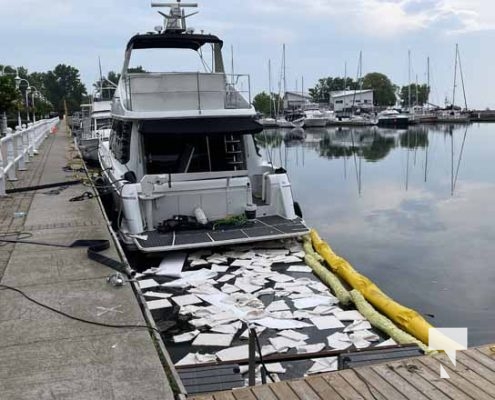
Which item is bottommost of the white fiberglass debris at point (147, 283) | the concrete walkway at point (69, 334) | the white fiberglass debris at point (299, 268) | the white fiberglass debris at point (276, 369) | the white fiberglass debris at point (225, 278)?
the white fiberglass debris at point (276, 369)

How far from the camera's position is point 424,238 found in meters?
11.7

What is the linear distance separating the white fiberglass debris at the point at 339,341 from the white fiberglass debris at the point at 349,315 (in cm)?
45

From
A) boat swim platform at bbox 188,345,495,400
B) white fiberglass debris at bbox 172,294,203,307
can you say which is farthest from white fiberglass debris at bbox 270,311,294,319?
boat swim platform at bbox 188,345,495,400

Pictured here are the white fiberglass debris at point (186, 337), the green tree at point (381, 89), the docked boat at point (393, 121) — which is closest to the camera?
the white fiberglass debris at point (186, 337)

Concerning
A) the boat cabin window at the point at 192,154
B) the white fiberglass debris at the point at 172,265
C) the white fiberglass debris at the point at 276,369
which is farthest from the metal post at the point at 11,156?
the white fiberglass debris at the point at 276,369

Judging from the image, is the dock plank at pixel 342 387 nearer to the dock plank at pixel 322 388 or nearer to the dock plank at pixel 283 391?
the dock plank at pixel 322 388

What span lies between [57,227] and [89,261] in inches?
81.3

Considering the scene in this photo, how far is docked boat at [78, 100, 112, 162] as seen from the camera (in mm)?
20328

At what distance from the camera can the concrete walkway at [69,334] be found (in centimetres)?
346

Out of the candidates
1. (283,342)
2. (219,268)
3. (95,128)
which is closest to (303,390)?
(283,342)

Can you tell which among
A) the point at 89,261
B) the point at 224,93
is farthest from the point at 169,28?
the point at 89,261

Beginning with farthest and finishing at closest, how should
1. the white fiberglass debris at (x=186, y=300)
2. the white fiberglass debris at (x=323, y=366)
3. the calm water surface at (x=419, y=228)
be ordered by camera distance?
the calm water surface at (x=419, y=228) < the white fiberglass debris at (x=186, y=300) < the white fiberglass debris at (x=323, y=366)

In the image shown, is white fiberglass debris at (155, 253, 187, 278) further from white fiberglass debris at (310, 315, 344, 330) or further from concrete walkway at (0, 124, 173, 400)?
white fiberglass debris at (310, 315, 344, 330)

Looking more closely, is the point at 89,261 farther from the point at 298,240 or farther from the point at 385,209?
the point at 385,209
